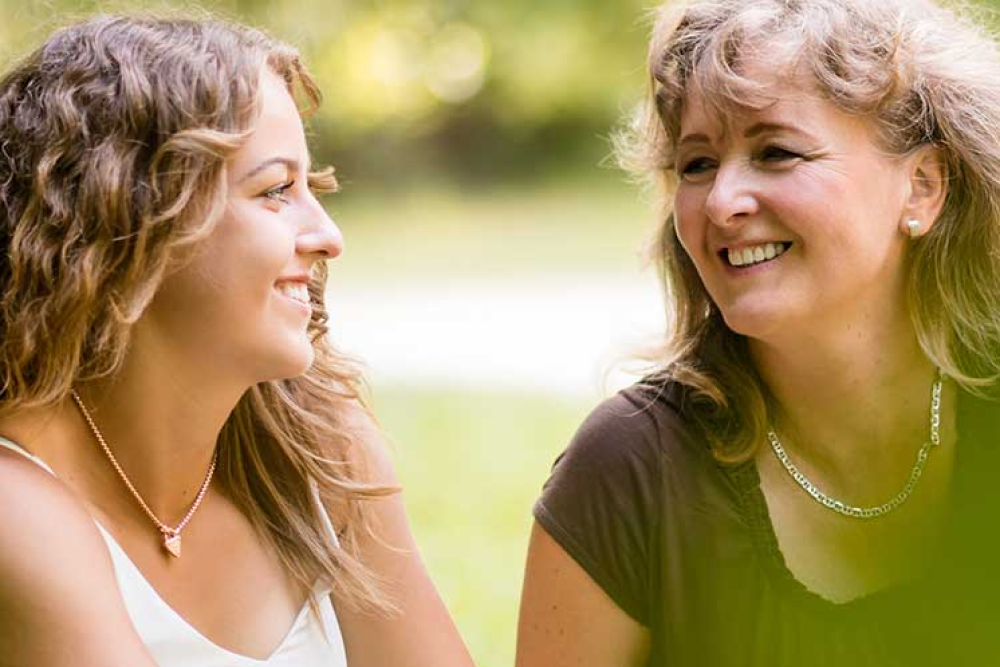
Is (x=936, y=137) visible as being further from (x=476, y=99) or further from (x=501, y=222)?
(x=476, y=99)

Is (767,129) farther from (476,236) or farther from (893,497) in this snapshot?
(476,236)

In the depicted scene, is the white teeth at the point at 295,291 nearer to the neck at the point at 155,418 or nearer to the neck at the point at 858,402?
the neck at the point at 155,418

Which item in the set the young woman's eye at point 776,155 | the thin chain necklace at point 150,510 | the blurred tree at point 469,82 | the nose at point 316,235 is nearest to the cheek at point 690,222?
the young woman's eye at point 776,155

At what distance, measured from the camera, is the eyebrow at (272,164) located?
6.66 ft

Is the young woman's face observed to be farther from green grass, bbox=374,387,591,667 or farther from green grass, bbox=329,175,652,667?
green grass, bbox=374,387,591,667

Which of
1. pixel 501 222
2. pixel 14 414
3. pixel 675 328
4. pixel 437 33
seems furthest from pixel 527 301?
pixel 14 414

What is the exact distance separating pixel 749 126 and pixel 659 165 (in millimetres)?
298

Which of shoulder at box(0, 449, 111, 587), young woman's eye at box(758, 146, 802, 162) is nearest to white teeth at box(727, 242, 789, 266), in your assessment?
young woman's eye at box(758, 146, 802, 162)

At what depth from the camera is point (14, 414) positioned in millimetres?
1969

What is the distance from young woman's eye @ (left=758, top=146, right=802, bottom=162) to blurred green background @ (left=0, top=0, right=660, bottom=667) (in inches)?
17.3

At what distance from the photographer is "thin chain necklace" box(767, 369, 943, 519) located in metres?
2.48

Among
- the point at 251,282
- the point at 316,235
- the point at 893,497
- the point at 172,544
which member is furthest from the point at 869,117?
the point at 172,544

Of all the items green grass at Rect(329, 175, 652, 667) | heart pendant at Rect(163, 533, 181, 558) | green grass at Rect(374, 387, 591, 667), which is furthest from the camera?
green grass at Rect(329, 175, 652, 667)

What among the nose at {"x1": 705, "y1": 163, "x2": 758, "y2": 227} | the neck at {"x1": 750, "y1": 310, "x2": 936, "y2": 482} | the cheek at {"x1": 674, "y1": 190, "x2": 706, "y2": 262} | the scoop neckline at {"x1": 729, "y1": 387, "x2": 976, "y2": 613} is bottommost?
the scoop neckline at {"x1": 729, "y1": 387, "x2": 976, "y2": 613}
